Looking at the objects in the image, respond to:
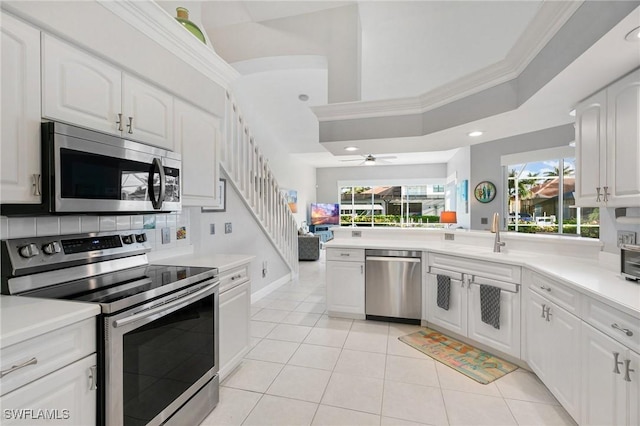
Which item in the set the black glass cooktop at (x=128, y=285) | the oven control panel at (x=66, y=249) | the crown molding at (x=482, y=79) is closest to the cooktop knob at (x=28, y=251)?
the oven control panel at (x=66, y=249)

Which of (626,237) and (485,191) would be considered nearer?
(626,237)

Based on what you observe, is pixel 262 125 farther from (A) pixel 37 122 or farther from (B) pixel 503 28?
(A) pixel 37 122

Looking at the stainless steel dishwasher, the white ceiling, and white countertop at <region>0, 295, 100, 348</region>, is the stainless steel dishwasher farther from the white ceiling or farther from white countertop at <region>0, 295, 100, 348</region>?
white countertop at <region>0, 295, 100, 348</region>

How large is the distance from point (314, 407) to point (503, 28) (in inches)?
177

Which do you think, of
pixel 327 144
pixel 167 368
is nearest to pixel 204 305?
pixel 167 368

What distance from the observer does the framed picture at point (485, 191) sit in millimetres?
6465

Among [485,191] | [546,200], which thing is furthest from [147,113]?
[546,200]

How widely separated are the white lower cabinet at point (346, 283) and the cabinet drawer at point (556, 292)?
173 cm

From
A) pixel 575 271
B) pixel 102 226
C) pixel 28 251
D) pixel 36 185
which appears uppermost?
pixel 36 185

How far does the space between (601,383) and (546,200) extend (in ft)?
18.4

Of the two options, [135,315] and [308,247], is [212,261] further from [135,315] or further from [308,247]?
[308,247]

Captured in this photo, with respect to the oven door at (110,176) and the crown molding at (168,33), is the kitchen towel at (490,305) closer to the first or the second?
the oven door at (110,176)

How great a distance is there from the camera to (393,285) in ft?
11.4

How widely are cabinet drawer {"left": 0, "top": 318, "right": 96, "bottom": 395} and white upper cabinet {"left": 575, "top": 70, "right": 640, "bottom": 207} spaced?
305 cm
